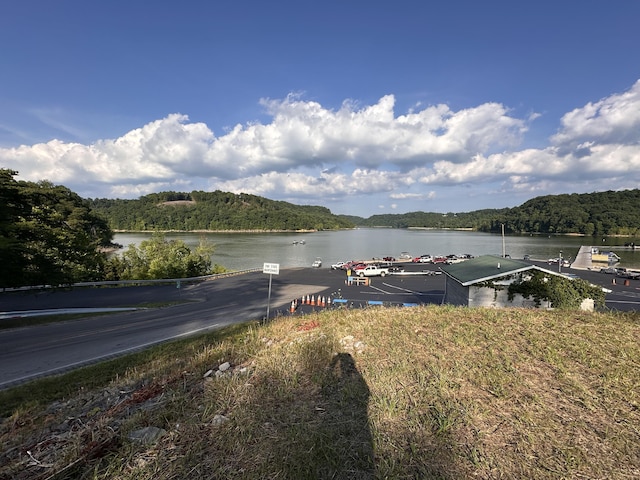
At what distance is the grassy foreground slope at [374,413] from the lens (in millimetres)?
3297

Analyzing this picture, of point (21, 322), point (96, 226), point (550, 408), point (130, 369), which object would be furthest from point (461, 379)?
point (96, 226)

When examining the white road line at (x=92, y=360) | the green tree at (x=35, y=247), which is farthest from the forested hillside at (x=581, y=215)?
the white road line at (x=92, y=360)

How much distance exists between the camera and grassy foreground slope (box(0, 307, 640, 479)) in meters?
3.30

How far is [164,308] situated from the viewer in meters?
19.0

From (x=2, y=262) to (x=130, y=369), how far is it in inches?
460

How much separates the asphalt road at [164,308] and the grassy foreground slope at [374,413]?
13.1 feet

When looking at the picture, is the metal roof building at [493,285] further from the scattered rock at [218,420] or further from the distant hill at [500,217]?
the distant hill at [500,217]

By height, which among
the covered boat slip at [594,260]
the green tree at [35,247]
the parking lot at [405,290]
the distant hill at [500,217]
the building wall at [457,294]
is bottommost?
the parking lot at [405,290]

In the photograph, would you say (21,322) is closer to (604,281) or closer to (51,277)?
(51,277)

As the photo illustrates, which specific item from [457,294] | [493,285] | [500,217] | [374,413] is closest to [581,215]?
[500,217]

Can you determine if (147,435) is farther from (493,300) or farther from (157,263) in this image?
(157,263)

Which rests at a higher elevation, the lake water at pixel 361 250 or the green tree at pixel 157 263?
the green tree at pixel 157 263

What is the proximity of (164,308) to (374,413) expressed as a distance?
60.2 feet

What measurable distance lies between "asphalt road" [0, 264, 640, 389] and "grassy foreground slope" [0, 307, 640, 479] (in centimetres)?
400
